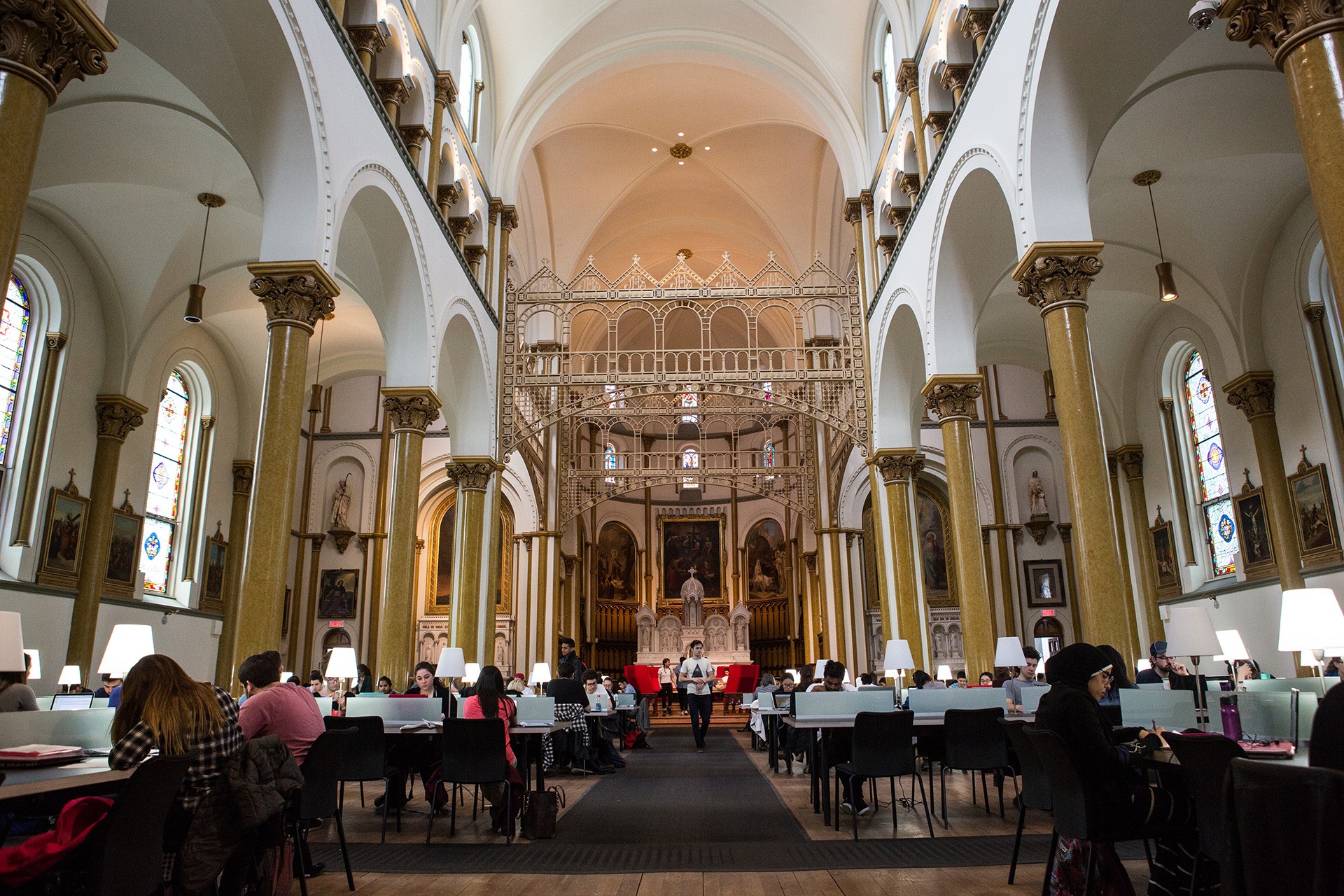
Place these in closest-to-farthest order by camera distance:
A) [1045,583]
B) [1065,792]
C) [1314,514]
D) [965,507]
Answer: 1. [1065,792]
2. [965,507]
3. [1314,514]
4. [1045,583]

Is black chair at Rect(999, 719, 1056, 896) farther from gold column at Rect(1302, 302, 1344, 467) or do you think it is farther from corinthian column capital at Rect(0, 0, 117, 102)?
gold column at Rect(1302, 302, 1344, 467)

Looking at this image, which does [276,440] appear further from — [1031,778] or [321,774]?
[1031,778]

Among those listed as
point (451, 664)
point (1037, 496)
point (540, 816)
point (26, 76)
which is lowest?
point (540, 816)

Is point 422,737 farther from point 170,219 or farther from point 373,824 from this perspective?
point 170,219

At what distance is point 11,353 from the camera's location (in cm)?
1223

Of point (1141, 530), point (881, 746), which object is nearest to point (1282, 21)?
point (881, 746)

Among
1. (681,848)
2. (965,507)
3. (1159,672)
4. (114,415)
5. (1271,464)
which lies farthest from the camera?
(114,415)

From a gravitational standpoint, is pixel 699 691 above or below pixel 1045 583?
below

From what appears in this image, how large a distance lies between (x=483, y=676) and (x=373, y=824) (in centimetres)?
169

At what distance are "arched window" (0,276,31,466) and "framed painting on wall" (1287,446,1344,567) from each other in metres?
17.4

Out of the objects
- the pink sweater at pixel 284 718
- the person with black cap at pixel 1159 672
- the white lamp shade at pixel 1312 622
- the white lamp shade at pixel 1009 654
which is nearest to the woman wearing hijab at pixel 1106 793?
the white lamp shade at pixel 1312 622

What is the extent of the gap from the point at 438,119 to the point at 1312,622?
1142cm

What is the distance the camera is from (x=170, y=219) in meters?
13.0

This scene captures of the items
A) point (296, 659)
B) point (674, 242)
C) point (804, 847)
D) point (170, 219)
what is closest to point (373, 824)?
point (804, 847)
